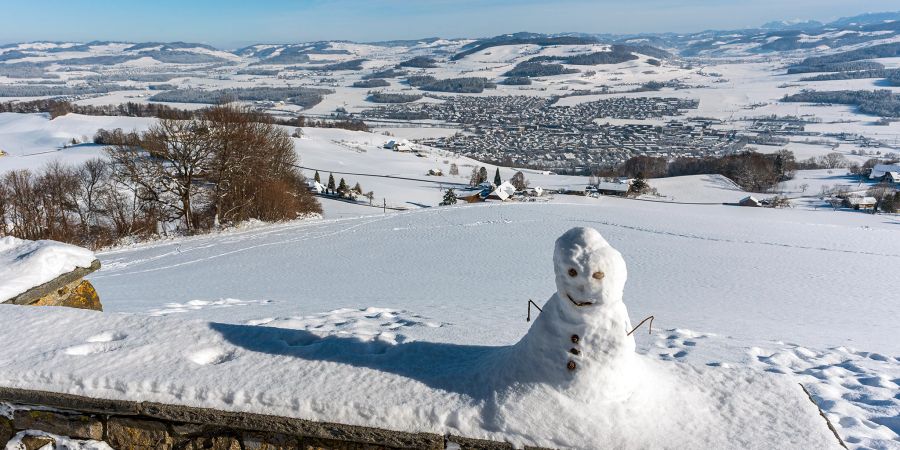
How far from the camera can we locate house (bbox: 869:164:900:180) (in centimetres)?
4791

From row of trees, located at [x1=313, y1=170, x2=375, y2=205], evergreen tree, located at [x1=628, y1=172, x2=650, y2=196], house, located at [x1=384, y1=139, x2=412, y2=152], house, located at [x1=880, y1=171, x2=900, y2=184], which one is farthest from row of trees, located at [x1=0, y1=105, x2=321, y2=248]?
house, located at [x1=880, y1=171, x2=900, y2=184]

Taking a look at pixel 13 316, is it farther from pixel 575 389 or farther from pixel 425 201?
pixel 425 201

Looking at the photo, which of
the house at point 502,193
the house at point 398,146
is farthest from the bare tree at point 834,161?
the house at point 398,146

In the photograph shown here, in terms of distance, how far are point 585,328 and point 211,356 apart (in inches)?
94.6

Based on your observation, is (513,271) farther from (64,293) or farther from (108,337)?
(108,337)

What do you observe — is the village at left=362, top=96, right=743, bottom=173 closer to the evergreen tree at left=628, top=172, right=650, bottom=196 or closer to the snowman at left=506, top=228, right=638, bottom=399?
the evergreen tree at left=628, top=172, right=650, bottom=196

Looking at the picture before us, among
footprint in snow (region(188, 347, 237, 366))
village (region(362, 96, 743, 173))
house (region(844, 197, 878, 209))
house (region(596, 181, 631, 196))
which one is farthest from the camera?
village (region(362, 96, 743, 173))

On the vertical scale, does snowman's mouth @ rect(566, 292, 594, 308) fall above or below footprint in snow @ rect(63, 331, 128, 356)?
above

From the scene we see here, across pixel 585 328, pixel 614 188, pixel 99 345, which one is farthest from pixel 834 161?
pixel 99 345

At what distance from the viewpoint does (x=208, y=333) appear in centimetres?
380

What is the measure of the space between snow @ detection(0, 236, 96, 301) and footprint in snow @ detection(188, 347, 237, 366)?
2.29 metres

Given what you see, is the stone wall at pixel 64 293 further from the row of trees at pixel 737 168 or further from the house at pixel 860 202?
the row of trees at pixel 737 168

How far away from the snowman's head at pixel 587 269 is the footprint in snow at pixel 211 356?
2.22m

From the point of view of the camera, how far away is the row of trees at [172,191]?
19469mm
